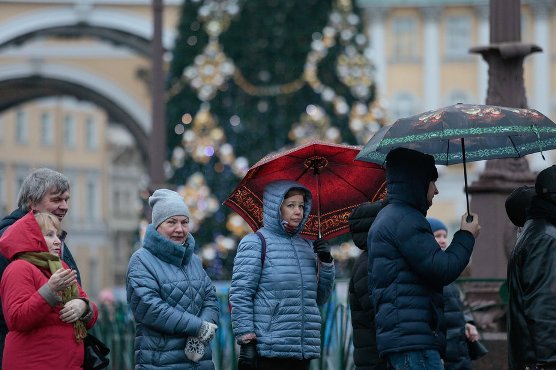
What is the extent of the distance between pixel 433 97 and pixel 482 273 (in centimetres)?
4130

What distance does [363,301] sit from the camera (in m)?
9.39

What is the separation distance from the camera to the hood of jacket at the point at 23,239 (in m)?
8.34

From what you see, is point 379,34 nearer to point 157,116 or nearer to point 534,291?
point 157,116

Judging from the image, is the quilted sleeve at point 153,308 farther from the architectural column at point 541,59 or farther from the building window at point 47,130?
the building window at point 47,130

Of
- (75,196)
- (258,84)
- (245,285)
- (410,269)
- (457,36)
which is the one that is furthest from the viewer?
(75,196)

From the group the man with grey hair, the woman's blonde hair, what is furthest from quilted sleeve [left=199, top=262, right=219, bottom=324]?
the woman's blonde hair

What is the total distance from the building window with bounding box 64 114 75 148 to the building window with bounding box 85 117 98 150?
0.85 meters

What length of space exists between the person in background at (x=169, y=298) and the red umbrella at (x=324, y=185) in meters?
0.92

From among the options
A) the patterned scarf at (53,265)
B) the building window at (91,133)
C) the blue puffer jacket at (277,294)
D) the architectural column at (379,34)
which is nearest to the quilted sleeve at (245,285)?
the blue puffer jacket at (277,294)

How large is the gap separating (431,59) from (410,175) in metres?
46.9

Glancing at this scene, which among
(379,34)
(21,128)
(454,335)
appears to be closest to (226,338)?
(454,335)

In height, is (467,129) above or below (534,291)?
above

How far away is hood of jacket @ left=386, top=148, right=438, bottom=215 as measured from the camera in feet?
26.7

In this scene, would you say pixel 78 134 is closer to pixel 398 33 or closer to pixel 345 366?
pixel 398 33
